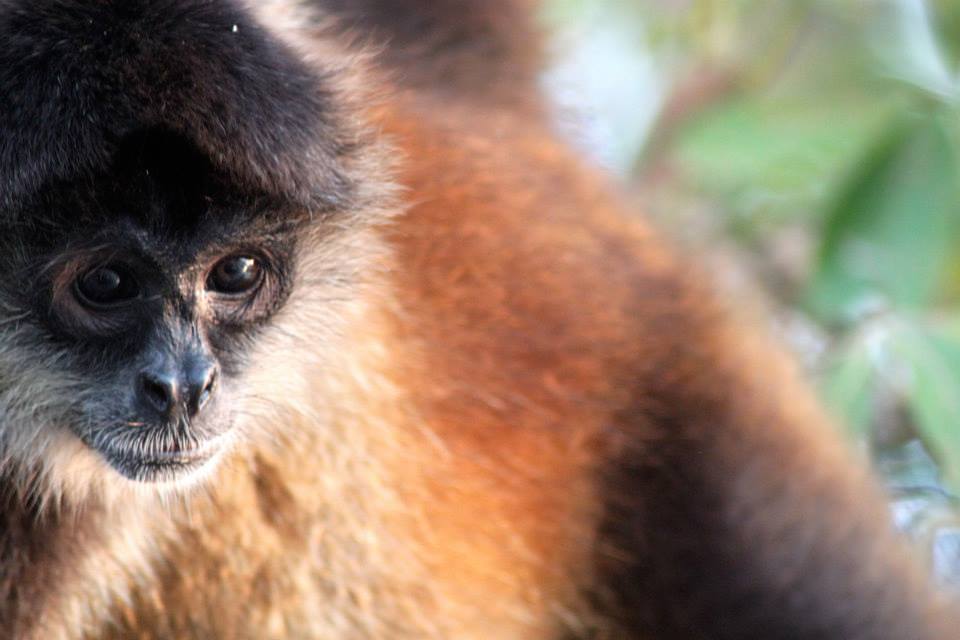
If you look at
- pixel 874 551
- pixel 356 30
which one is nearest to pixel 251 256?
pixel 356 30

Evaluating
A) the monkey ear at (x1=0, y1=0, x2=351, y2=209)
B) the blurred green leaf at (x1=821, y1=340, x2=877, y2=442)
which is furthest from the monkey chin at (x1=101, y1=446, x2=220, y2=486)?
the blurred green leaf at (x1=821, y1=340, x2=877, y2=442)

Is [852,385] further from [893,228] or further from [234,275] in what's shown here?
[234,275]

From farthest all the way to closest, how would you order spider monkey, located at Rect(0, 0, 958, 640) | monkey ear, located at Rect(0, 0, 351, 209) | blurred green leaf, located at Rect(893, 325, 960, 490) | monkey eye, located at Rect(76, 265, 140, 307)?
blurred green leaf, located at Rect(893, 325, 960, 490) < monkey eye, located at Rect(76, 265, 140, 307) < spider monkey, located at Rect(0, 0, 958, 640) < monkey ear, located at Rect(0, 0, 351, 209)

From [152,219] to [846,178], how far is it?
2608 millimetres

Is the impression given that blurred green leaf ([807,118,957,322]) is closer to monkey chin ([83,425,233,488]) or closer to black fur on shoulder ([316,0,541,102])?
black fur on shoulder ([316,0,541,102])

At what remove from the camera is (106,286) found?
3568mm

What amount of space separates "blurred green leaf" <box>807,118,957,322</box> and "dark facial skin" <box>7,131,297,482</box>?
207 centimetres

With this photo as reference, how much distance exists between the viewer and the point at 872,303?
5191mm

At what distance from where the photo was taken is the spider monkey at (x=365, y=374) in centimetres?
344

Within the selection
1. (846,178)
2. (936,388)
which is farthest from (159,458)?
(846,178)

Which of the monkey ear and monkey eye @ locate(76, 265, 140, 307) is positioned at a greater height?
the monkey ear

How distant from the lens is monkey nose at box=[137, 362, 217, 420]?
3578mm

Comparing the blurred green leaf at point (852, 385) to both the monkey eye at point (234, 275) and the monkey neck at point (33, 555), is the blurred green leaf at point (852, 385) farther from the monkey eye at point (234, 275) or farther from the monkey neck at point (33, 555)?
the monkey neck at point (33, 555)

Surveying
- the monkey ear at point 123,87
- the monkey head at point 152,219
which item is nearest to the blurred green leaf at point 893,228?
the monkey head at point 152,219
